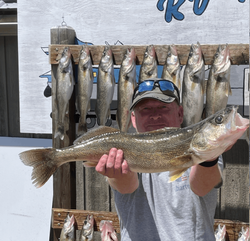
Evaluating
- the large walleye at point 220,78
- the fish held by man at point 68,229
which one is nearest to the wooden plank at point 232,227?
the large walleye at point 220,78

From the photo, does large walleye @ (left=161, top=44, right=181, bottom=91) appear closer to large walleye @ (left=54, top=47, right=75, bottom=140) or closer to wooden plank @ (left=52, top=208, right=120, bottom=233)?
large walleye @ (left=54, top=47, right=75, bottom=140)

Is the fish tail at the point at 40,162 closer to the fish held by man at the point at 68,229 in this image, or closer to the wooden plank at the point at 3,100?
the fish held by man at the point at 68,229

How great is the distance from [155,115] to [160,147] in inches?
17.1

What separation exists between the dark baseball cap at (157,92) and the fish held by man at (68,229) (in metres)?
1.71

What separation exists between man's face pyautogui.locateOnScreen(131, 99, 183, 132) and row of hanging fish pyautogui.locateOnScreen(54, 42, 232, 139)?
916 millimetres

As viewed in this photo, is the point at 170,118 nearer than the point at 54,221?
Yes

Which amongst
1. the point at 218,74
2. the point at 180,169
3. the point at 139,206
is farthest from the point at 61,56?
the point at 180,169

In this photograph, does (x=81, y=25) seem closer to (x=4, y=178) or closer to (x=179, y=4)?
(x=179, y=4)

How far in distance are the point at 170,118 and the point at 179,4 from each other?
1.94m

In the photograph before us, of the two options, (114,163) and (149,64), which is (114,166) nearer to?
(114,163)

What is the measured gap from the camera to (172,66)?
325 centimetres

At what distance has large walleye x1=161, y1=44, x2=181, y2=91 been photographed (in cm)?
325

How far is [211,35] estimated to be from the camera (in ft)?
12.2

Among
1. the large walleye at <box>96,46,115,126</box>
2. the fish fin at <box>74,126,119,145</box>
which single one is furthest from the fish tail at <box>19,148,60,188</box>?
the large walleye at <box>96,46,115,126</box>
